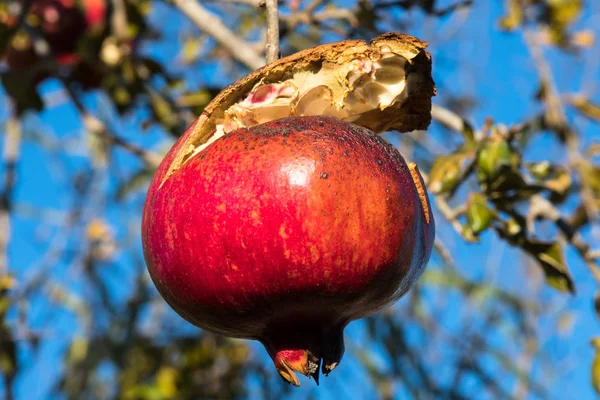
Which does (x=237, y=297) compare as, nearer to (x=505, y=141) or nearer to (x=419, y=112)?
(x=419, y=112)

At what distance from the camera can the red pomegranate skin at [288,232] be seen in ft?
3.07

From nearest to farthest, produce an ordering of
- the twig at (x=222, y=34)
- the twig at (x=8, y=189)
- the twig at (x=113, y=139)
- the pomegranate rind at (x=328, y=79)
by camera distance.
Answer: the pomegranate rind at (x=328, y=79) → the twig at (x=222, y=34) → the twig at (x=113, y=139) → the twig at (x=8, y=189)

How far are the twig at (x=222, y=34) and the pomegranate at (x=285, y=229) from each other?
696 millimetres

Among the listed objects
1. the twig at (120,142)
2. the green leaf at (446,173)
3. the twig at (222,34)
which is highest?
the twig at (222,34)

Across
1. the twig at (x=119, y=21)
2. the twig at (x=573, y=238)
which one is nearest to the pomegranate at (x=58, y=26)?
the twig at (x=119, y=21)

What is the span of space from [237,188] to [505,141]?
0.90 meters

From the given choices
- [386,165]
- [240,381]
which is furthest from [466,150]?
[240,381]

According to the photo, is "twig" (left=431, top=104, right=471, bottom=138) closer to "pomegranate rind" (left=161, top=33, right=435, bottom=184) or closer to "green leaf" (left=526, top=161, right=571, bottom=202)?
"green leaf" (left=526, top=161, right=571, bottom=202)

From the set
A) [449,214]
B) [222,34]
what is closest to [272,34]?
[449,214]

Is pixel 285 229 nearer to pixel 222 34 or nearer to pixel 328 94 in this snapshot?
pixel 328 94

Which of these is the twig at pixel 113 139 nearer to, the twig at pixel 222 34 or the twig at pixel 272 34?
the twig at pixel 222 34

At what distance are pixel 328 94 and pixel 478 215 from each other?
0.59 metres

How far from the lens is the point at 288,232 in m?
0.93

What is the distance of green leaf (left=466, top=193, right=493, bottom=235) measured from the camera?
163 cm
